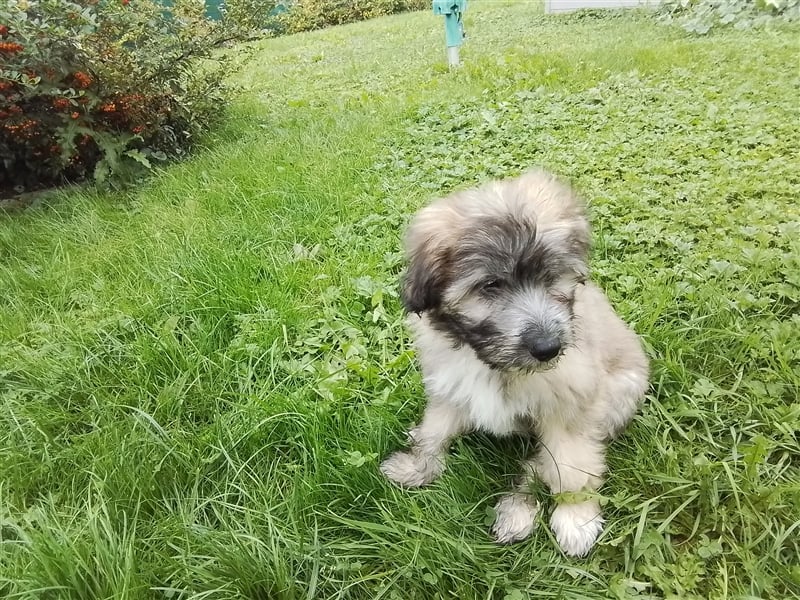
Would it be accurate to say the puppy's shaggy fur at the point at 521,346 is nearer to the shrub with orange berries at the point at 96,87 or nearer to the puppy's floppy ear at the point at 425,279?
the puppy's floppy ear at the point at 425,279

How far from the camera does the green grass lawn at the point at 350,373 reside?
2.05 meters

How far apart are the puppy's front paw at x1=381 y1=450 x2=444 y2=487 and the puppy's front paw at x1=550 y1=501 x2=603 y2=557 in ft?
1.68

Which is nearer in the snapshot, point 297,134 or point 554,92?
point 297,134

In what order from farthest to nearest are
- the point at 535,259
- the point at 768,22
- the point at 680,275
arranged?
the point at 768,22 → the point at 680,275 → the point at 535,259

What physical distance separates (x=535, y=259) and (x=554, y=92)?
531 cm

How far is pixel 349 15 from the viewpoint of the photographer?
60.8ft

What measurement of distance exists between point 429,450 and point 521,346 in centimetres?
78

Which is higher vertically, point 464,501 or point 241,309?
point 241,309

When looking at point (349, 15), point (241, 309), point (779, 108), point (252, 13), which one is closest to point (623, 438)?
point (241, 309)

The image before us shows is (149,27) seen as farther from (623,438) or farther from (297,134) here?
(623,438)

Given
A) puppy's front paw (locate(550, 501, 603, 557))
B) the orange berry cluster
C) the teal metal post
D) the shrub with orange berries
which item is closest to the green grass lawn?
puppy's front paw (locate(550, 501, 603, 557))

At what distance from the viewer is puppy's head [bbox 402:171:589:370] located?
1.96m

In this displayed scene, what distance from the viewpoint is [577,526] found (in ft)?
7.09

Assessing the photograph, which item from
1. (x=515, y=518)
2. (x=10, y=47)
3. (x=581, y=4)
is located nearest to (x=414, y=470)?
(x=515, y=518)
